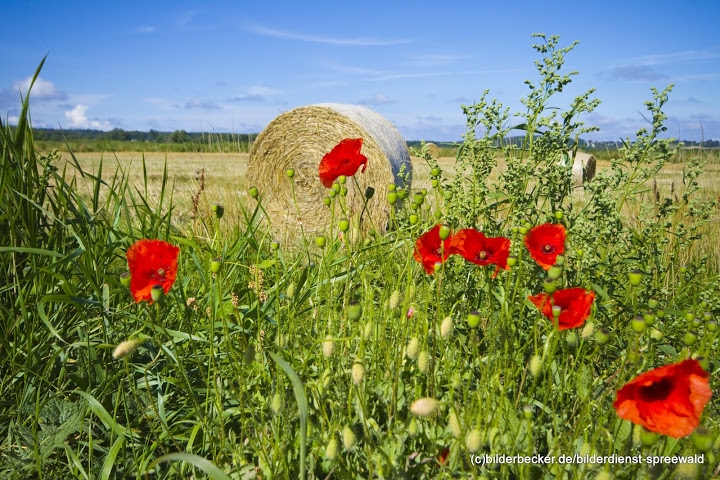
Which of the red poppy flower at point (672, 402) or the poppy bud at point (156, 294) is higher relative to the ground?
the poppy bud at point (156, 294)

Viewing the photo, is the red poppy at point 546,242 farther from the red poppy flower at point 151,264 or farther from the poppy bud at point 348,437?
the red poppy flower at point 151,264

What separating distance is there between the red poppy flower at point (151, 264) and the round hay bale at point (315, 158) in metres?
3.85

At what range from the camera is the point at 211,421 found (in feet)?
5.53

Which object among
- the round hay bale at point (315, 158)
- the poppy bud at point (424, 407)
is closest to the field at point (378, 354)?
the poppy bud at point (424, 407)

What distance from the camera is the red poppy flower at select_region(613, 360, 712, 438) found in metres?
0.97

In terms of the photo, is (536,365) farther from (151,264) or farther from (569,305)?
(151,264)

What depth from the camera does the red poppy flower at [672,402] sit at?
966mm

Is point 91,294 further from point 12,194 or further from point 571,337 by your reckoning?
point 571,337

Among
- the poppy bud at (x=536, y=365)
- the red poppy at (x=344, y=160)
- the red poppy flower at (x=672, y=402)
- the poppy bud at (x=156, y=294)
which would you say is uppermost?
the red poppy at (x=344, y=160)

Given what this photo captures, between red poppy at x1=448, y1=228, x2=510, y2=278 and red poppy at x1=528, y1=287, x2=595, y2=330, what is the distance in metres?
0.14

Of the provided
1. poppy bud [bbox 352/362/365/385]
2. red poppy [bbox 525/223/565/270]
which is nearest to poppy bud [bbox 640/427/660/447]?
poppy bud [bbox 352/362/365/385]

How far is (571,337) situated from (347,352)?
2.17ft

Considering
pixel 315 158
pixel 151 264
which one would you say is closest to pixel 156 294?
pixel 151 264

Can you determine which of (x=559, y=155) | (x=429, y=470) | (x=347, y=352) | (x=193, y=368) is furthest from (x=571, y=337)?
(x=193, y=368)
